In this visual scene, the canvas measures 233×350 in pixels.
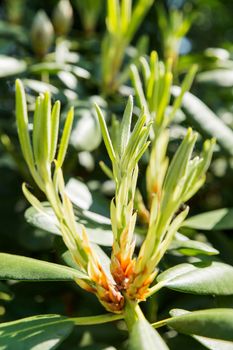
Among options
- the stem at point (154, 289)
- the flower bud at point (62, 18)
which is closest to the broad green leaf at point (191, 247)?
the stem at point (154, 289)

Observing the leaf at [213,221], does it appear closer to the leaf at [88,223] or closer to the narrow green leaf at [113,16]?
the leaf at [88,223]

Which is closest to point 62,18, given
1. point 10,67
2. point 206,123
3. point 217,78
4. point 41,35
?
point 41,35

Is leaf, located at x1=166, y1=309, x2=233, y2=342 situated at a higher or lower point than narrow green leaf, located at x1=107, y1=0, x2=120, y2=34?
lower

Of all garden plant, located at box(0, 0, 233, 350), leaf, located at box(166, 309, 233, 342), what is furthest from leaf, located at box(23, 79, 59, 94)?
leaf, located at box(166, 309, 233, 342)

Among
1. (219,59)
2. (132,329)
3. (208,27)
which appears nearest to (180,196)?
(132,329)

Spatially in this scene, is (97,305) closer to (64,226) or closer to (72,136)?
(72,136)

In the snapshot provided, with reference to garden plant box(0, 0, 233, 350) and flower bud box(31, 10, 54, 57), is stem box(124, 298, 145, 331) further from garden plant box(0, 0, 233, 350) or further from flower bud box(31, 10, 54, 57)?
flower bud box(31, 10, 54, 57)
